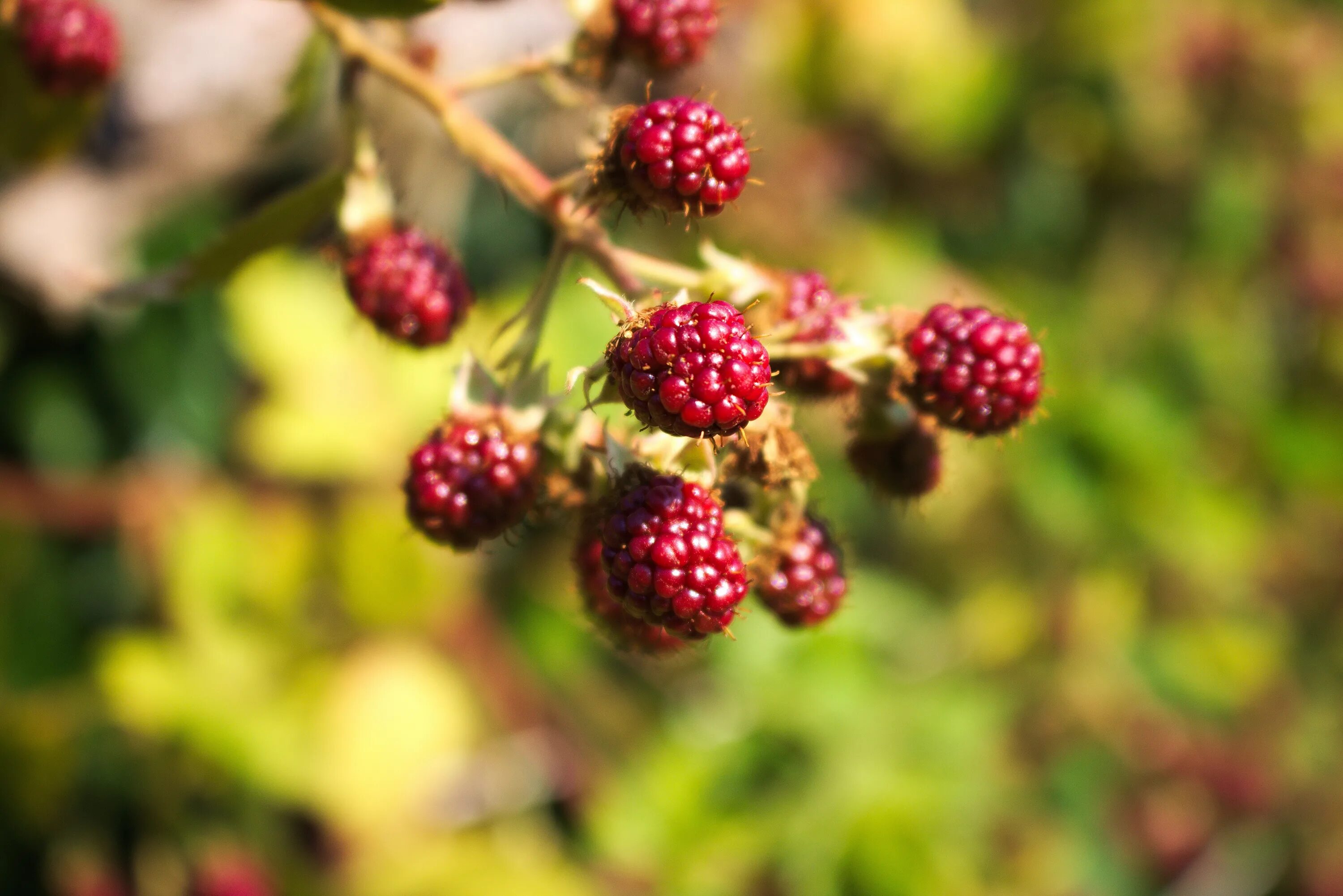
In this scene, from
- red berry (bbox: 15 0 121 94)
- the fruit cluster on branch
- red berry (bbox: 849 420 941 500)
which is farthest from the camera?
red berry (bbox: 15 0 121 94)

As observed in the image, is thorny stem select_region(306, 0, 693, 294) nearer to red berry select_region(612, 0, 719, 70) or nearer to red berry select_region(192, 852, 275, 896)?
red berry select_region(612, 0, 719, 70)

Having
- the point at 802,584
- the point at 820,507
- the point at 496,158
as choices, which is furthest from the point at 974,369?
the point at 820,507

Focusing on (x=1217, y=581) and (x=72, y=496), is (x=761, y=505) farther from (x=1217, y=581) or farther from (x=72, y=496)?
(x=1217, y=581)

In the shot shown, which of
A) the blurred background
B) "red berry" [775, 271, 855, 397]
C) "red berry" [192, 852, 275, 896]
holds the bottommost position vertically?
"red berry" [192, 852, 275, 896]

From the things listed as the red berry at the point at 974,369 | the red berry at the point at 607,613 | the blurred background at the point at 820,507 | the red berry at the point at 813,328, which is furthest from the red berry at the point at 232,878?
the red berry at the point at 974,369

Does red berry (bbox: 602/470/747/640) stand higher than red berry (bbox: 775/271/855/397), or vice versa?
red berry (bbox: 775/271/855/397)

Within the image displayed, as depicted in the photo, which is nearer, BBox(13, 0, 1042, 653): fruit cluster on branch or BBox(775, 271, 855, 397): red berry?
BBox(13, 0, 1042, 653): fruit cluster on branch

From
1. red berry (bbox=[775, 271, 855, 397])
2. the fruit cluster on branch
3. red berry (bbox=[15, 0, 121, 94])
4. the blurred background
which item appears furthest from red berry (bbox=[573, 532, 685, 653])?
red berry (bbox=[15, 0, 121, 94])
